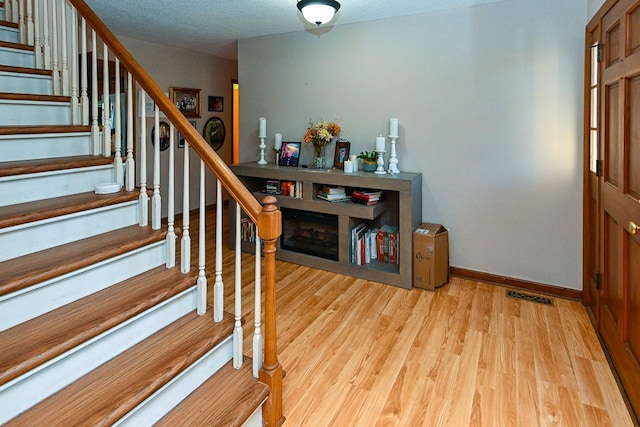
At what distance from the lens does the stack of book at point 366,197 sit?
11.9 feet

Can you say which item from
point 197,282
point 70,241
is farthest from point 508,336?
point 70,241

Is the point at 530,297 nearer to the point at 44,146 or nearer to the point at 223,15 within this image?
the point at 44,146

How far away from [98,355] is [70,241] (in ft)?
2.13

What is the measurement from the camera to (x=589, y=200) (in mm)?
3014

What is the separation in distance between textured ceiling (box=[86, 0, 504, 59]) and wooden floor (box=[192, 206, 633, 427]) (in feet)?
7.95

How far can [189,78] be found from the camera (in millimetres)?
5598

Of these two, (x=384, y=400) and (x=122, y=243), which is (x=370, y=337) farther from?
(x=122, y=243)

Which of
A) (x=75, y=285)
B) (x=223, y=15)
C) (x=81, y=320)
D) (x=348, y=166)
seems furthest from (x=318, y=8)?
(x=81, y=320)

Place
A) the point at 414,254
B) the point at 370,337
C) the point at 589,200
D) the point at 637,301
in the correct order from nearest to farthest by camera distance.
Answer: the point at 637,301 < the point at 370,337 < the point at 589,200 < the point at 414,254

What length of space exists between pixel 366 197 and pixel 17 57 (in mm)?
2744

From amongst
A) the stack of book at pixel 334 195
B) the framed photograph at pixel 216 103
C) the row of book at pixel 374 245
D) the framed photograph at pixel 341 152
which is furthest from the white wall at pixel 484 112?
the framed photograph at pixel 216 103

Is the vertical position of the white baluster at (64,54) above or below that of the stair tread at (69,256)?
above

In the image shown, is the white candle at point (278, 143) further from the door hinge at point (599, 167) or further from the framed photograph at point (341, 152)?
the door hinge at point (599, 167)

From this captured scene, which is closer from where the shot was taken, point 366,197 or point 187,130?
point 187,130
